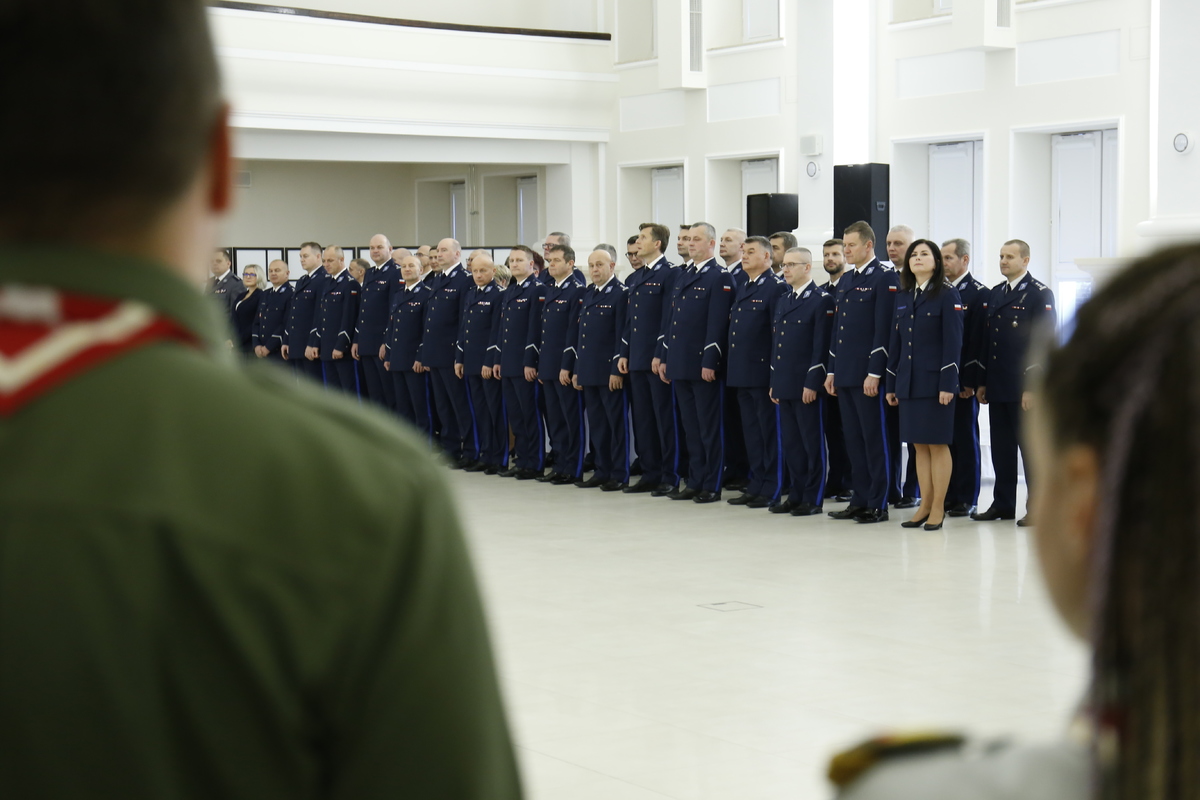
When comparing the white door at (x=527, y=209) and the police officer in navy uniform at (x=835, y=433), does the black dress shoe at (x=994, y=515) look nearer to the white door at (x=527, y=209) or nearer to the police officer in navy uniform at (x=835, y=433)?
the police officer in navy uniform at (x=835, y=433)

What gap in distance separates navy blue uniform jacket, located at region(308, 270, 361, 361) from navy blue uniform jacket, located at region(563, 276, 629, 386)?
3056 mm

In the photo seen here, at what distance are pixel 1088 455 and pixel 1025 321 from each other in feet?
24.5

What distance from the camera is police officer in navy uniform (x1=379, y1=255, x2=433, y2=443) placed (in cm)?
1145

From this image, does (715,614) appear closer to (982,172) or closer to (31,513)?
(31,513)

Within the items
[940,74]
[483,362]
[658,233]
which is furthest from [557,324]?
[940,74]

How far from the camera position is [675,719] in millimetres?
4379

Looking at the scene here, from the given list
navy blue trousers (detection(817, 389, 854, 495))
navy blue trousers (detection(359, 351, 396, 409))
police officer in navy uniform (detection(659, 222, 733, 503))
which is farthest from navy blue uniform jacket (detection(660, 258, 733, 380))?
navy blue trousers (detection(359, 351, 396, 409))

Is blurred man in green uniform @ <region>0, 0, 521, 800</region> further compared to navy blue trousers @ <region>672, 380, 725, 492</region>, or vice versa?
navy blue trousers @ <region>672, 380, 725, 492</region>

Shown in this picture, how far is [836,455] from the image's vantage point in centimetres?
934

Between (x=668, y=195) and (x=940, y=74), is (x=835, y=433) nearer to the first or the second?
(x=940, y=74)

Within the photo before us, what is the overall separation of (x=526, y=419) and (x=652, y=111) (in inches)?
347

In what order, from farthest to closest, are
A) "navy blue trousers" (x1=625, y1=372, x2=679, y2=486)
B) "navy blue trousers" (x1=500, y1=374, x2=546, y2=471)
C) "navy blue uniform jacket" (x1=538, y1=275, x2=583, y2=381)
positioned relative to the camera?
"navy blue trousers" (x1=500, y1=374, x2=546, y2=471) → "navy blue uniform jacket" (x1=538, y1=275, x2=583, y2=381) → "navy blue trousers" (x1=625, y1=372, x2=679, y2=486)

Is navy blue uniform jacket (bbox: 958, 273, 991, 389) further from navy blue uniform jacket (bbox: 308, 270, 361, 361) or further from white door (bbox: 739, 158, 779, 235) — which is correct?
white door (bbox: 739, 158, 779, 235)

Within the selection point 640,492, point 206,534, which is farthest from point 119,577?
point 640,492
